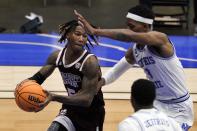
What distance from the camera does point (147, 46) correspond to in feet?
14.2

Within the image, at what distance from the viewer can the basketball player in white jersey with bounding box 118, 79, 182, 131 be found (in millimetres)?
3074

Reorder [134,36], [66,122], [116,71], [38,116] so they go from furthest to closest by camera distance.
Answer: [38,116], [116,71], [66,122], [134,36]

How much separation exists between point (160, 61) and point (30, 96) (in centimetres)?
103

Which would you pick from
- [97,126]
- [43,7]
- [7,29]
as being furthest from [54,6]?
[97,126]

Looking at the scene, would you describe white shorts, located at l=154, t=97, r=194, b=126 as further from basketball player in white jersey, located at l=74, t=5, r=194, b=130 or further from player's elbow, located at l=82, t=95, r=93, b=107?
player's elbow, located at l=82, t=95, r=93, b=107

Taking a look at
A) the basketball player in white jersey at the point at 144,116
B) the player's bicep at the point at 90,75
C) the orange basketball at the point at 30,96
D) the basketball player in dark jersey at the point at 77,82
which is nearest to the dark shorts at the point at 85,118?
the basketball player in dark jersey at the point at 77,82

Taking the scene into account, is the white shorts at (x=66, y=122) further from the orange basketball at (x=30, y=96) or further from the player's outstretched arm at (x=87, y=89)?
the orange basketball at (x=30, y=96)

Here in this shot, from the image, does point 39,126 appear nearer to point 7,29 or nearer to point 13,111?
point 13,111

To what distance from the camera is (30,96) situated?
4188 millimetres

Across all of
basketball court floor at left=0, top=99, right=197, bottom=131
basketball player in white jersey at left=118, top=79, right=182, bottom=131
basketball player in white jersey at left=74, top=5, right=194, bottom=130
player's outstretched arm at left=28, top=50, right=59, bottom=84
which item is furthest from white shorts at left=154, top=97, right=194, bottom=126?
basketball court floor at left=0, top=99, right=197, bottom=131

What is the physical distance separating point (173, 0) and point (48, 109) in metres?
4.06

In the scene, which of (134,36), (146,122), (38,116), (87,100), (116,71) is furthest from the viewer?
(38,116)

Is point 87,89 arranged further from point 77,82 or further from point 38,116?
point 38,116

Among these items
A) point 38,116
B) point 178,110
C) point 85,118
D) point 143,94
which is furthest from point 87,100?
point 38,116
